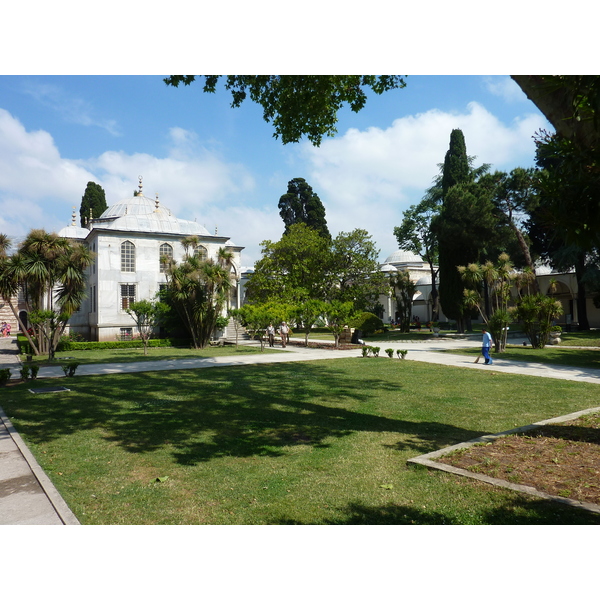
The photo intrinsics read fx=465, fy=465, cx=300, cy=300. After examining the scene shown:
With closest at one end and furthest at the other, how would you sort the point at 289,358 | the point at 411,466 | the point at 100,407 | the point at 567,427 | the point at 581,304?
1. the point at 411,466
2. the point at 567,427
3. the point at 100,407
4. the point at 289,358
5. the point at 581,304

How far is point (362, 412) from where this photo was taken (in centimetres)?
860

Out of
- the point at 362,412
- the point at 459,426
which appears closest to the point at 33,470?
the point at 362,412

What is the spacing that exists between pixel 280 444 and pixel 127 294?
83.9ft

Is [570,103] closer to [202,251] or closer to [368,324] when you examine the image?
[202,251]

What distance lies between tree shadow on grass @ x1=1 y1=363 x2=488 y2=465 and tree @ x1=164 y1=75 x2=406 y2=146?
Answer: 5855mm

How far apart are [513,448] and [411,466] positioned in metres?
1.45

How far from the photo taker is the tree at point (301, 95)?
30.0 feet

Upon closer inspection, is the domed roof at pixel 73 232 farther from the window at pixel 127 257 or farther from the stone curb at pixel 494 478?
the stone curb at pixel 494 478

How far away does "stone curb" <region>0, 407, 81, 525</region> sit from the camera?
13.4 ft

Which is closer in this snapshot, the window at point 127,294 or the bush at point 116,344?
the bush at point 116,344

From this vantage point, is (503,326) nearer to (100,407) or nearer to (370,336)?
(370,336)

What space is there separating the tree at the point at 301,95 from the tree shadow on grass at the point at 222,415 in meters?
5.85

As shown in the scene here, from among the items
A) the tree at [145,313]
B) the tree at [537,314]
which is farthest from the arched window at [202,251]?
the tree at [537,314]

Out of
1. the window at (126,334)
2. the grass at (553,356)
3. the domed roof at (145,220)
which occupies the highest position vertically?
the domed roof at (145,220)
